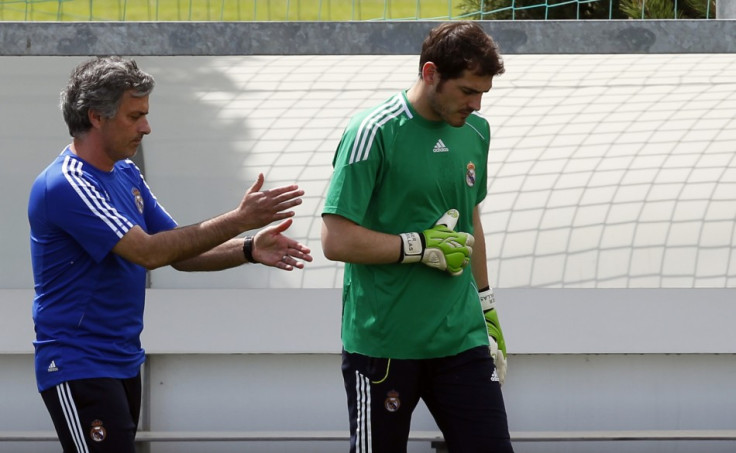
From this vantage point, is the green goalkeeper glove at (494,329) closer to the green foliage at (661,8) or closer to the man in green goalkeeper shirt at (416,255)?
the man in green goalkeeper shirt at (416,255)

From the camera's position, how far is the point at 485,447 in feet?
9.96

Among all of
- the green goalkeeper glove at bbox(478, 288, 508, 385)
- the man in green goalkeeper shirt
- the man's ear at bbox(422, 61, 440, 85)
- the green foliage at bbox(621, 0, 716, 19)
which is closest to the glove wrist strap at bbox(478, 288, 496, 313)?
the green goalkeeper glove at bbox(478, 288, 508, 385)

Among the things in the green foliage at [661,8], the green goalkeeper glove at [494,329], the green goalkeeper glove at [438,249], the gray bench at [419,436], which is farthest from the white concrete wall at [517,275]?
the green foliage at [661,8]

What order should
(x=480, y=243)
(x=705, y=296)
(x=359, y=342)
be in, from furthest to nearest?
1. (x=705, y=296)
2. (x=480, y=243)
3. (x=359, y=342)

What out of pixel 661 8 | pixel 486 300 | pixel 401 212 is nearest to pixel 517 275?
pixel 486 300

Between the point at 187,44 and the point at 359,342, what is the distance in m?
1.98

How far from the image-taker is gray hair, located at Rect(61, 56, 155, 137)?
9.45ft

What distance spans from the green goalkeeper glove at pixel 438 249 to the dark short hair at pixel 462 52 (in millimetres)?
407

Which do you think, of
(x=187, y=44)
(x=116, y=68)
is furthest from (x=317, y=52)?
(x=116, y=68)

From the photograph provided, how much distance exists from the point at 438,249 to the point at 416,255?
59 millimetres

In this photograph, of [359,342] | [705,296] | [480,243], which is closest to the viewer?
[359,342]

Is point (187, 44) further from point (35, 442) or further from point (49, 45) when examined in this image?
point (35, 442)

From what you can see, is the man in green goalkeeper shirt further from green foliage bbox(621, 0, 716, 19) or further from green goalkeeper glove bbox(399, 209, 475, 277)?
green foliage bbox(621, 0, 716, 19)

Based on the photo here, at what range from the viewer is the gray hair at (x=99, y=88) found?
2.88 metres
